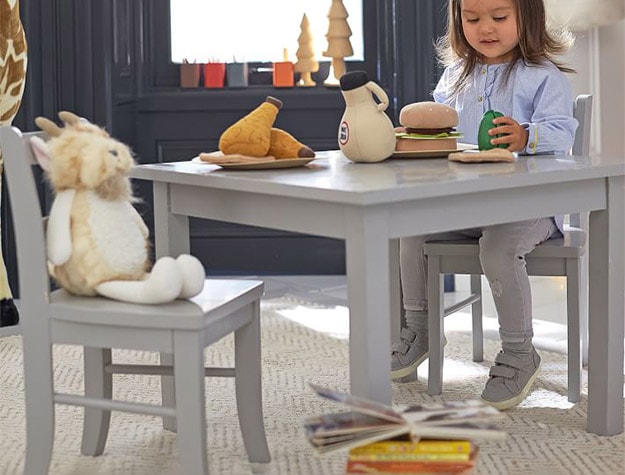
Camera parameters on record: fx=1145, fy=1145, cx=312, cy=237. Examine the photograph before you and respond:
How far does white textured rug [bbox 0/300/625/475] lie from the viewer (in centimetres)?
Result: 239

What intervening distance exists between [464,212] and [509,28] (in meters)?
0.86

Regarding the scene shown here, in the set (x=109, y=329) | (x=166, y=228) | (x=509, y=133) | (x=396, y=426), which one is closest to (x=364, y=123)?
(x=509, y=133)

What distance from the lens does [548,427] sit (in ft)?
8.57

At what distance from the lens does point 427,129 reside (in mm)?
2547

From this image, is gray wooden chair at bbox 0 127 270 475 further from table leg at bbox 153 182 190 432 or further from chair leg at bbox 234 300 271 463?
table leg at bbox 153 182 190 432

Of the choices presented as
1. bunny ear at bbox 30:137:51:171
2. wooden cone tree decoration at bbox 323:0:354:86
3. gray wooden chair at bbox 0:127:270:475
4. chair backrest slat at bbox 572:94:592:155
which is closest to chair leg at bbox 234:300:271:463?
gray wooden chair at bbox 0:127:270:475

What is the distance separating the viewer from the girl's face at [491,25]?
2752 mm

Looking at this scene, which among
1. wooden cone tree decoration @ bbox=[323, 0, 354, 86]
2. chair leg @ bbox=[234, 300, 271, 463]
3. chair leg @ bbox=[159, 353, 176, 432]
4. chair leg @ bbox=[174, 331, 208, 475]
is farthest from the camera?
wooden cone tree decoration @ bbox=[323, 0, 354, 86]

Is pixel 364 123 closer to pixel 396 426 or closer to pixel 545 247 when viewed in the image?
pixel 545 247

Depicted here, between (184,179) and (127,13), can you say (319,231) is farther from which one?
(127,13)

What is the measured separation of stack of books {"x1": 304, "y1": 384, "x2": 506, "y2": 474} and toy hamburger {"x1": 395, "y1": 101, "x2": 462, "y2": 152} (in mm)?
846

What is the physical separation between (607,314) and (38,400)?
1204 mm

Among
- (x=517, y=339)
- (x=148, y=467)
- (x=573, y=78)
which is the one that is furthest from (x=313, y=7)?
(x=148, y=467)

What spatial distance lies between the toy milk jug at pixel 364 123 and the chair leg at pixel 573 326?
0.61 metres
